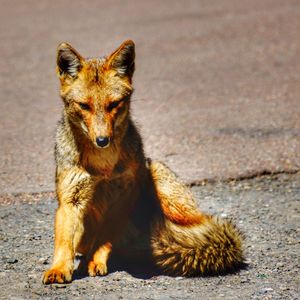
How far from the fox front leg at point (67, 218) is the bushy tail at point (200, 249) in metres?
0.60

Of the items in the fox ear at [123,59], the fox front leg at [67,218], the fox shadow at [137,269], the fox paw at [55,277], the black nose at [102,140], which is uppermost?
the fox ear at [123,59]

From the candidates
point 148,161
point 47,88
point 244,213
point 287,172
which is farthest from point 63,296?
point 47,88

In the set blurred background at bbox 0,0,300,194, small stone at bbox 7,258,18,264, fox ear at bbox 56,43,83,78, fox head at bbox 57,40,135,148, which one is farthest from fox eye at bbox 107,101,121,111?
blurred background at bbox 0,0,300,194

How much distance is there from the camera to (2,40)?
15719 millimetres

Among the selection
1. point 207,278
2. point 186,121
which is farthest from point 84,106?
point 186,121

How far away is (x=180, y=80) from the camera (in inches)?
482

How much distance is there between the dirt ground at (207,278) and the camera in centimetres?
494

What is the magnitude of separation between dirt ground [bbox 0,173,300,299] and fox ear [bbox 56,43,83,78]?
4.63 feet

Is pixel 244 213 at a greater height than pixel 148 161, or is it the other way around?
pixel 148 161

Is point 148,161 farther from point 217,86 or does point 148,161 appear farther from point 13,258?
point 217,86

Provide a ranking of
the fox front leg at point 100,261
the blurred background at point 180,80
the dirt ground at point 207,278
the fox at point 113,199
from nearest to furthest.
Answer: the dirt ground at point 207,278 < the fox at point 113,199 < the fox front leg at point 100,261 < the blurred background at point 180,80

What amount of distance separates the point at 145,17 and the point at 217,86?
615 cm

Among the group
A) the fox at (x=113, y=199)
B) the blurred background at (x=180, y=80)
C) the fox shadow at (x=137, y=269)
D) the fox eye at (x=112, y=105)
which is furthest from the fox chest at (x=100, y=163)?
the blurred background at (x=180, y=80)

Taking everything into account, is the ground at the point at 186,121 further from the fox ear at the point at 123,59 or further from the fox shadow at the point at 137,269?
the fox ear at the point at 123,59
